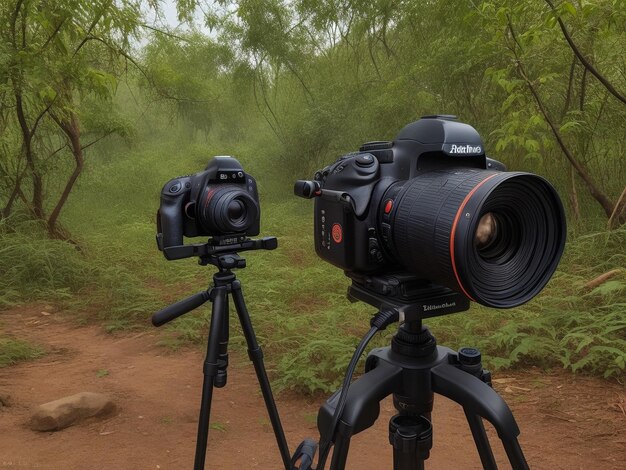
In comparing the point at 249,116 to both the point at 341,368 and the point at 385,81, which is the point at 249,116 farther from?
the point at 341,368

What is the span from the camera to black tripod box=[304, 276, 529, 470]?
42.0 inches

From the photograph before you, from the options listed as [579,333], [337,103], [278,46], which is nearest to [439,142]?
[579,333]

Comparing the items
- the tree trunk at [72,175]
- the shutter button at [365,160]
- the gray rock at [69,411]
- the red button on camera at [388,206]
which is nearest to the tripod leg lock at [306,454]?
the red button on camera at [388,206]

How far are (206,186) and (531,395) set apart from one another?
6.67 ft

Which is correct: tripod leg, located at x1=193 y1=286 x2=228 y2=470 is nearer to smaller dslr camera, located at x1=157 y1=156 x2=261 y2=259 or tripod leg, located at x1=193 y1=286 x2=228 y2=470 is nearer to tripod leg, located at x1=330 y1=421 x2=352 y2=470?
smaller dslr camera, located at x1=157 y1=156 x2=261 y2=259

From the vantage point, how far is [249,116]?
1641 centimetres

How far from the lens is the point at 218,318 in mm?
1670

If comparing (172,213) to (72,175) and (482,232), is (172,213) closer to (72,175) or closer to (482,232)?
(482,232)

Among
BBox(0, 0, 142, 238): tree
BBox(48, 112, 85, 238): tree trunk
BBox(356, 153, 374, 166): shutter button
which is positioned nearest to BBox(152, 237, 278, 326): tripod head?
BBox(356, 153, 374, 166): shutter button

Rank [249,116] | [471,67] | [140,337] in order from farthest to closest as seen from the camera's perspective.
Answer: [249,116] < [471,67] < [140,337]

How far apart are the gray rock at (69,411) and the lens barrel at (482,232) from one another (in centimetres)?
212

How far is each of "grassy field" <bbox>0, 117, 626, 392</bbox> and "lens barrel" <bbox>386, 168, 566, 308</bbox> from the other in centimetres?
185

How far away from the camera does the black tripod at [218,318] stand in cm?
166

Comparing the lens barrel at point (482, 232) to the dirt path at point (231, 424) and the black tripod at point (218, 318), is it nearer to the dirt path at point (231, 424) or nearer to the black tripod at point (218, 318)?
the black tripod at point (218, 318)
